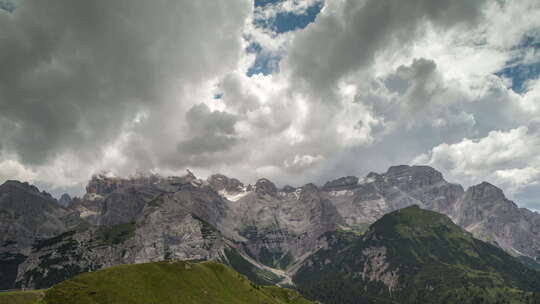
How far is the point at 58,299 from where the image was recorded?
19962cm
